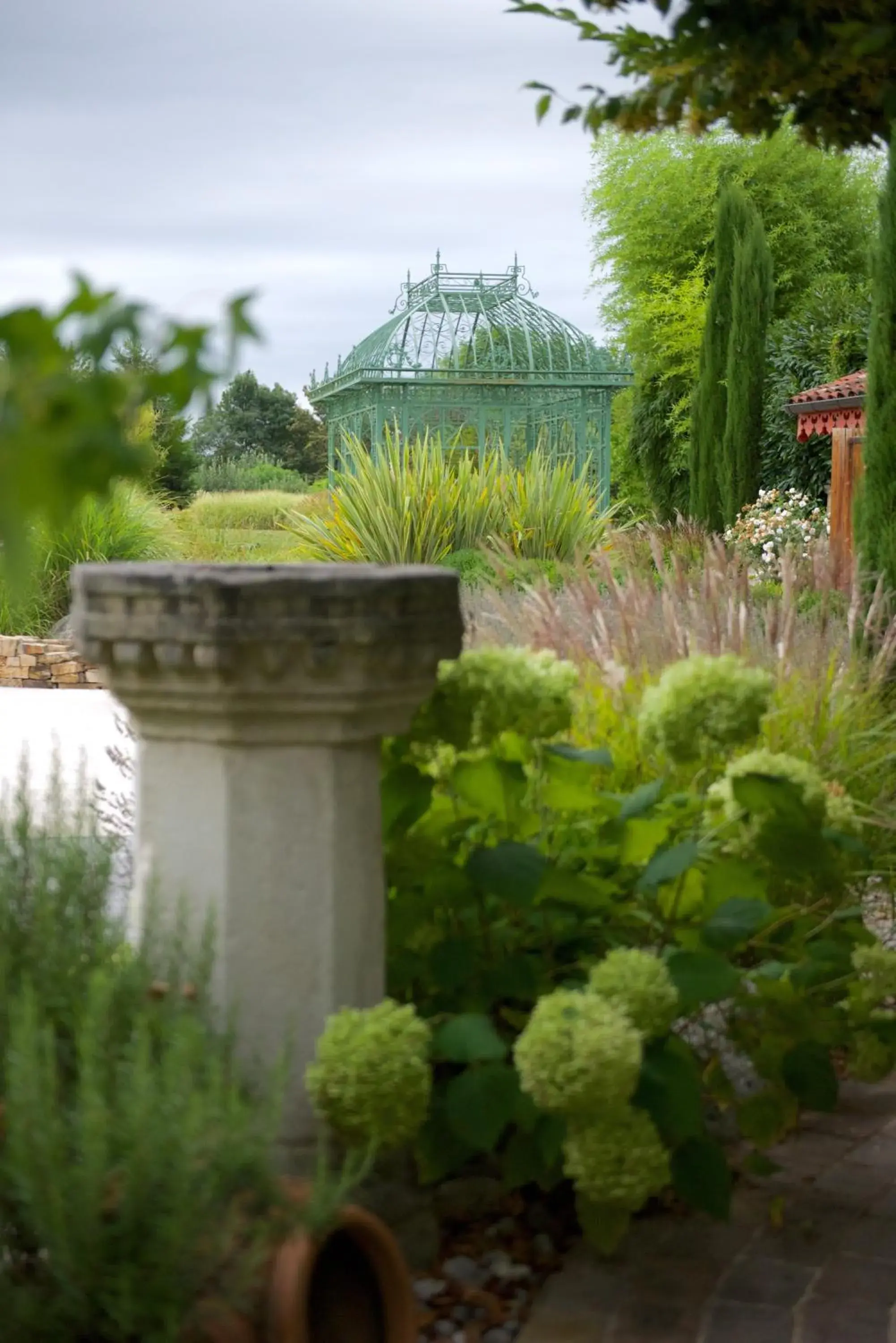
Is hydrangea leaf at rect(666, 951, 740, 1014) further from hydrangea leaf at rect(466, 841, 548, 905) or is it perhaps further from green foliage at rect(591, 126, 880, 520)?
green foliage at rect(591, 126, 880, 520)

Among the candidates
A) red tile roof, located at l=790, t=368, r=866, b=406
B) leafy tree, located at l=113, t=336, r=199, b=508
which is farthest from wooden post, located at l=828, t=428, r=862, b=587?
leafy tree, located at l=113, t=336, r=199, b=508

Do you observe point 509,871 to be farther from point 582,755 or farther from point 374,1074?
point 374,1074

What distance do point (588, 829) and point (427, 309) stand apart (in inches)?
593

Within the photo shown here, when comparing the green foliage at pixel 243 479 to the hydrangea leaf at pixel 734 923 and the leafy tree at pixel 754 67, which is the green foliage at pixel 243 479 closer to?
the leafy tree at pixel 754 67

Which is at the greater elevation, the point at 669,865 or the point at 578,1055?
the point at 669,865

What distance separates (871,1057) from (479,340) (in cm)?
1560

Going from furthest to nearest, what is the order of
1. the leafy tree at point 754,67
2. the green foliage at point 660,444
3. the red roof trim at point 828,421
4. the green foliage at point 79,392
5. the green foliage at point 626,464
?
the green foliage at point 626,464 < the green foliage at point 660,444 < the red roof trim at point 828,421 < the leafy tree at point 754,67 < the green foliage at point 79,392

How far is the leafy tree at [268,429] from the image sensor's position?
156ft

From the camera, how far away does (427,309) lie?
1708 centimetres

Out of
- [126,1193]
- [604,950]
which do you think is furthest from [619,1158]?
[126,1193]

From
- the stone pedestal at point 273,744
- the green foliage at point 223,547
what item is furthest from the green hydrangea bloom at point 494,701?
the green foliage at point 223,547

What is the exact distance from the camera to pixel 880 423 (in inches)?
228

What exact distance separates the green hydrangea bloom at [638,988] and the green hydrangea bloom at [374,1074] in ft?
0.90

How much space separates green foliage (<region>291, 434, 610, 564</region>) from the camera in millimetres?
11562
